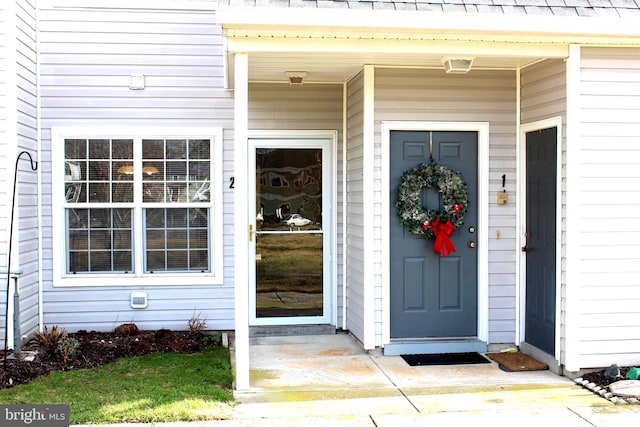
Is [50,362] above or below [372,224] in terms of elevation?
below

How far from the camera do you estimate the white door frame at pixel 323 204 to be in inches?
273

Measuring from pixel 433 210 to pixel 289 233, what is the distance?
5.46 ft

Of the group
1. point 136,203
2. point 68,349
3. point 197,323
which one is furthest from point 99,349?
point 136,203

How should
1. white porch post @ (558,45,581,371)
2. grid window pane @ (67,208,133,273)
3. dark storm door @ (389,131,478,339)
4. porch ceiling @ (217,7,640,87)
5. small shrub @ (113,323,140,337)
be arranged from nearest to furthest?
porch ceiling @ (217,7,640,87) < white porch post @ (558,45,581,371) < dark storm door @ (389,131,478,339) < small shrub @ (113,323,140,337) < grid window pane @ (67,208,133,273)

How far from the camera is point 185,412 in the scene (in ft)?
14.5

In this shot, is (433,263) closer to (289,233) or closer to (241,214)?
(289,233)

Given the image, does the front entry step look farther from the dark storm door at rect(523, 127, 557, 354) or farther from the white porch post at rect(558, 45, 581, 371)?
the white porch post at rect(558, 45, 581, 371)

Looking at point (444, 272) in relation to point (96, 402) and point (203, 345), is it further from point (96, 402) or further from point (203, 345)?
point (96, 402)

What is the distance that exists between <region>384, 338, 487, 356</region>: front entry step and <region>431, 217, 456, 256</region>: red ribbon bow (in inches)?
32.3

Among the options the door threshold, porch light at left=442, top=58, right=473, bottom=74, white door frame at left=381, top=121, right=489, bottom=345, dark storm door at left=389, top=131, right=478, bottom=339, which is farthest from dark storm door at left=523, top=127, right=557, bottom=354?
the door threshold

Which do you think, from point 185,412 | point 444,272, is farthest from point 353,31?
point 185,412

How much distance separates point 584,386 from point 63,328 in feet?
15.7

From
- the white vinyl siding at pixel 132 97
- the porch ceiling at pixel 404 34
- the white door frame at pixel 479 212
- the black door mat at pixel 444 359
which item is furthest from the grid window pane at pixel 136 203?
the black door mat at pixel 444 359

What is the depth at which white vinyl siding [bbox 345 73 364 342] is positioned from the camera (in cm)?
617
